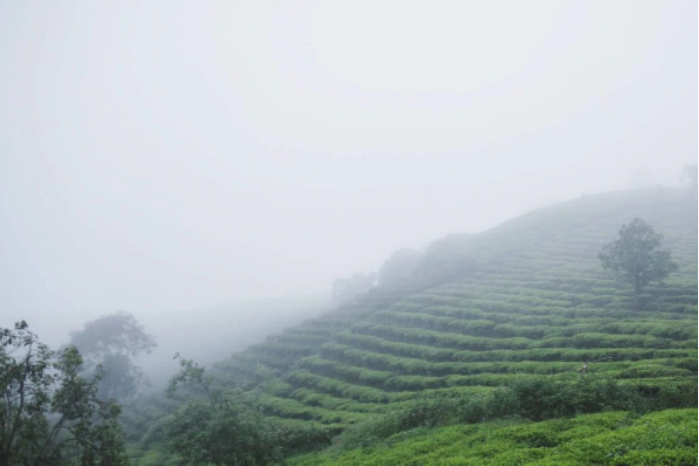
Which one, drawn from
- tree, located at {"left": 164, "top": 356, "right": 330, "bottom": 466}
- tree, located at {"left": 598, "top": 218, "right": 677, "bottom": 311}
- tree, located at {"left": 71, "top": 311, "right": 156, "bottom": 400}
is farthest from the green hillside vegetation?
tree, located at {"left": 71, "top": 311, "right": 156, "bottom": 400}

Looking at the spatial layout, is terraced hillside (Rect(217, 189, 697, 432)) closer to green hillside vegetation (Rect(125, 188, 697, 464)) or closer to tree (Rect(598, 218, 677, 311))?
green hillside vegetation (Rect(125, 188, 697, 464))

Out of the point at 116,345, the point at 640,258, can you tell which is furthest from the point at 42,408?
the point at 116,345

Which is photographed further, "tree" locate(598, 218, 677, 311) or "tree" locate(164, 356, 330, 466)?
"tree" locate(598, 218, 677, 311)

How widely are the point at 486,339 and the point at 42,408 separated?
4238cm

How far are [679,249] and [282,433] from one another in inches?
3155

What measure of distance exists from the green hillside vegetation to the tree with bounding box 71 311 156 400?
39.9 feet

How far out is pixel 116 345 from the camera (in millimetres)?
82000

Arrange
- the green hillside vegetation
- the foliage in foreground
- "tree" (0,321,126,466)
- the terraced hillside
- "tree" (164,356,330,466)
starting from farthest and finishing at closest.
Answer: the terraced hillside, "tree" (164,356,330,466), "tree" (0,321,126,466), the green hillside vegetation, the foliage in foreground

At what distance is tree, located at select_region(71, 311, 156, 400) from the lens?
7325 centimetres

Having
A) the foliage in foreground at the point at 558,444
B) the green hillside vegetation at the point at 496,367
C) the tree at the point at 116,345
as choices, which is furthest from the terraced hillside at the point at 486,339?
the tree at the point at 116,345

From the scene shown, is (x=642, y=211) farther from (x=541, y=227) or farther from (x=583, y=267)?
(x=583, y=267)

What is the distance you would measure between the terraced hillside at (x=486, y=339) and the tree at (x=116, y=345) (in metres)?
17.6

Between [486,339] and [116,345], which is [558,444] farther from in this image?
[116,345]

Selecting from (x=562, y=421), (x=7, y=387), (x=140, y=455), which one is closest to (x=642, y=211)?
(x=562, y=421)
